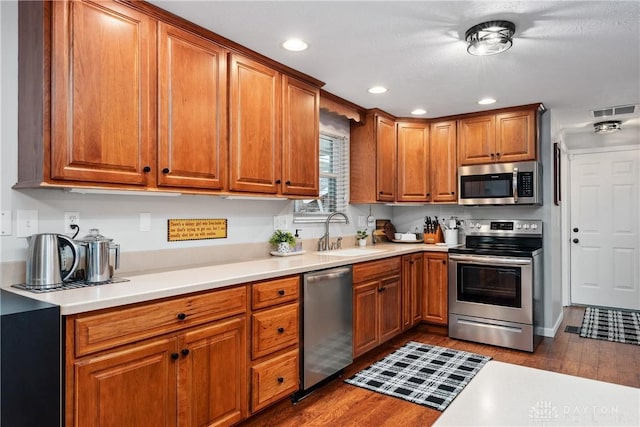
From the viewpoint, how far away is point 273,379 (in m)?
2.38

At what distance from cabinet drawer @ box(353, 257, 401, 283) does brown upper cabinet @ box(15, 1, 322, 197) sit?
895mm

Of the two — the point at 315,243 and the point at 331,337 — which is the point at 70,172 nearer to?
the point at 331,337

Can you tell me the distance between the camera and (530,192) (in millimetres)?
3936

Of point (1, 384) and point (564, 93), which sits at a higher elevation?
point (564, 93)

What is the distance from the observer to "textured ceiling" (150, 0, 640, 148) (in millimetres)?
2105

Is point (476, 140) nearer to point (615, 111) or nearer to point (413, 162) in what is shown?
point (413, 162)

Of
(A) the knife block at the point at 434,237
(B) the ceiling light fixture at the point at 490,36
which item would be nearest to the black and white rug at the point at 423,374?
(A) the knife block at the point at 434,237

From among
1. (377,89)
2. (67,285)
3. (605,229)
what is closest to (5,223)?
(67,285)

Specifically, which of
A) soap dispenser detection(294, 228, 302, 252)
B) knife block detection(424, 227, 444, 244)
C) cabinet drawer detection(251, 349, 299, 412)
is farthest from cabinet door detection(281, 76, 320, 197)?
knife block detection(424, 227, 444, 244)

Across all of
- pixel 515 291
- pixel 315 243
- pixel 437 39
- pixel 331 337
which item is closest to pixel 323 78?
Result: pixel 437 39

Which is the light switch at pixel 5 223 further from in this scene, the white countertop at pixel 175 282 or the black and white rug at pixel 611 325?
the black and white rug at pixel 611 325

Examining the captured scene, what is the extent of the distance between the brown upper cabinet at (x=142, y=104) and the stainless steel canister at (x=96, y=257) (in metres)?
0.28

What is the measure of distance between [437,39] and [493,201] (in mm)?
2167

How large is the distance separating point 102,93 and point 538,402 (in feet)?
6.63
